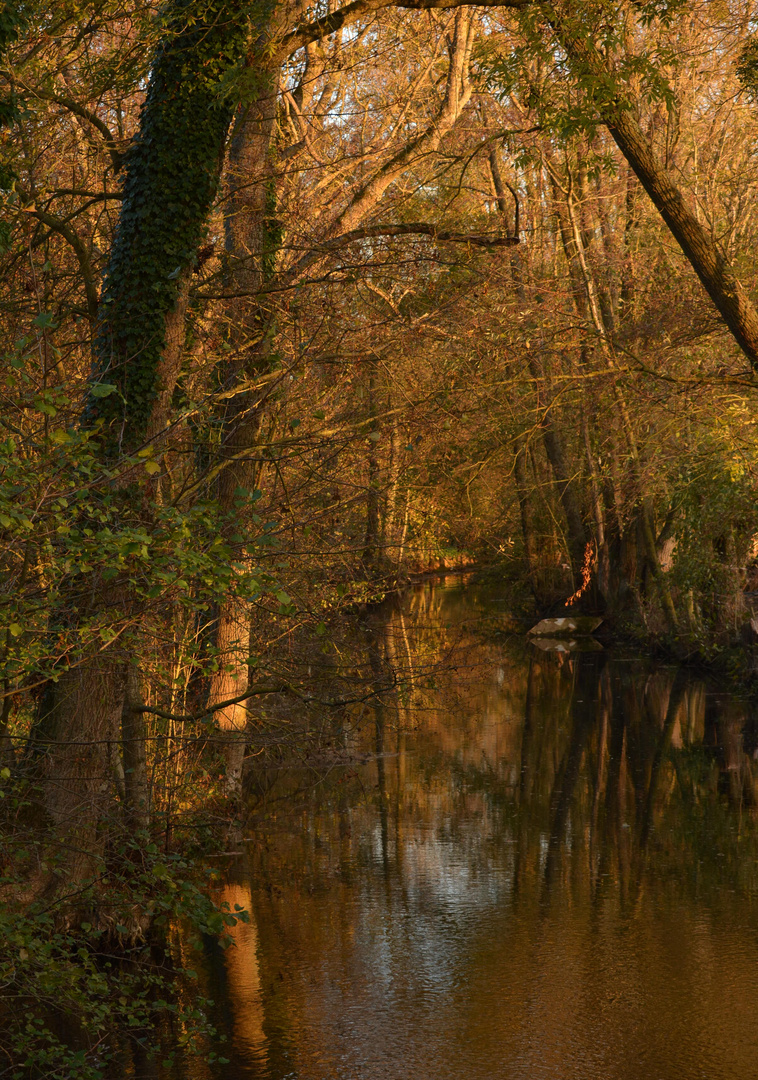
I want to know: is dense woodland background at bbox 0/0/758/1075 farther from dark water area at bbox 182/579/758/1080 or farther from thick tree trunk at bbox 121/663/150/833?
dark water area at bbox 182/579/758/1080

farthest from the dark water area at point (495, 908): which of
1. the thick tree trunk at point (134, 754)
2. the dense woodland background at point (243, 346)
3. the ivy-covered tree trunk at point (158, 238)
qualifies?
the ivy-covered tree trunk at point (158, 238)

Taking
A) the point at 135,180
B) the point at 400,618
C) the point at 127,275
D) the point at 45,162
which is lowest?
the point at 400,618

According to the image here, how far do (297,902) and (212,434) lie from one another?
4.14 m

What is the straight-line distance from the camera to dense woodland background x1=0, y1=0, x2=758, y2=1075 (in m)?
5.72

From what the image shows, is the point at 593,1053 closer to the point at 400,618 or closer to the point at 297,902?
the point at 297,902

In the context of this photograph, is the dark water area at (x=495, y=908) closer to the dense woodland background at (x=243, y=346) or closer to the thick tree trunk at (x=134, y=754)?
the dense woodland background at (x=243, y=346)

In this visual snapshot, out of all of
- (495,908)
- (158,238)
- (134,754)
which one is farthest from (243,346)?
(495,908)

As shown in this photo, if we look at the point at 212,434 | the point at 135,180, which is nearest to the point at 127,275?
the point at 135,180

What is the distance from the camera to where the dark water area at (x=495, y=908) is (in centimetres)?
729

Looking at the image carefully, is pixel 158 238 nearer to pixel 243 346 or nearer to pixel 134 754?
pixel 243 346

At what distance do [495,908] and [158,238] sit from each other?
6053 millimetres

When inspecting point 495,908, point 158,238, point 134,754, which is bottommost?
point 495,908

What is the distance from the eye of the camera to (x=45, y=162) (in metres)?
10.5

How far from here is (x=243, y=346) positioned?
9.57 m
